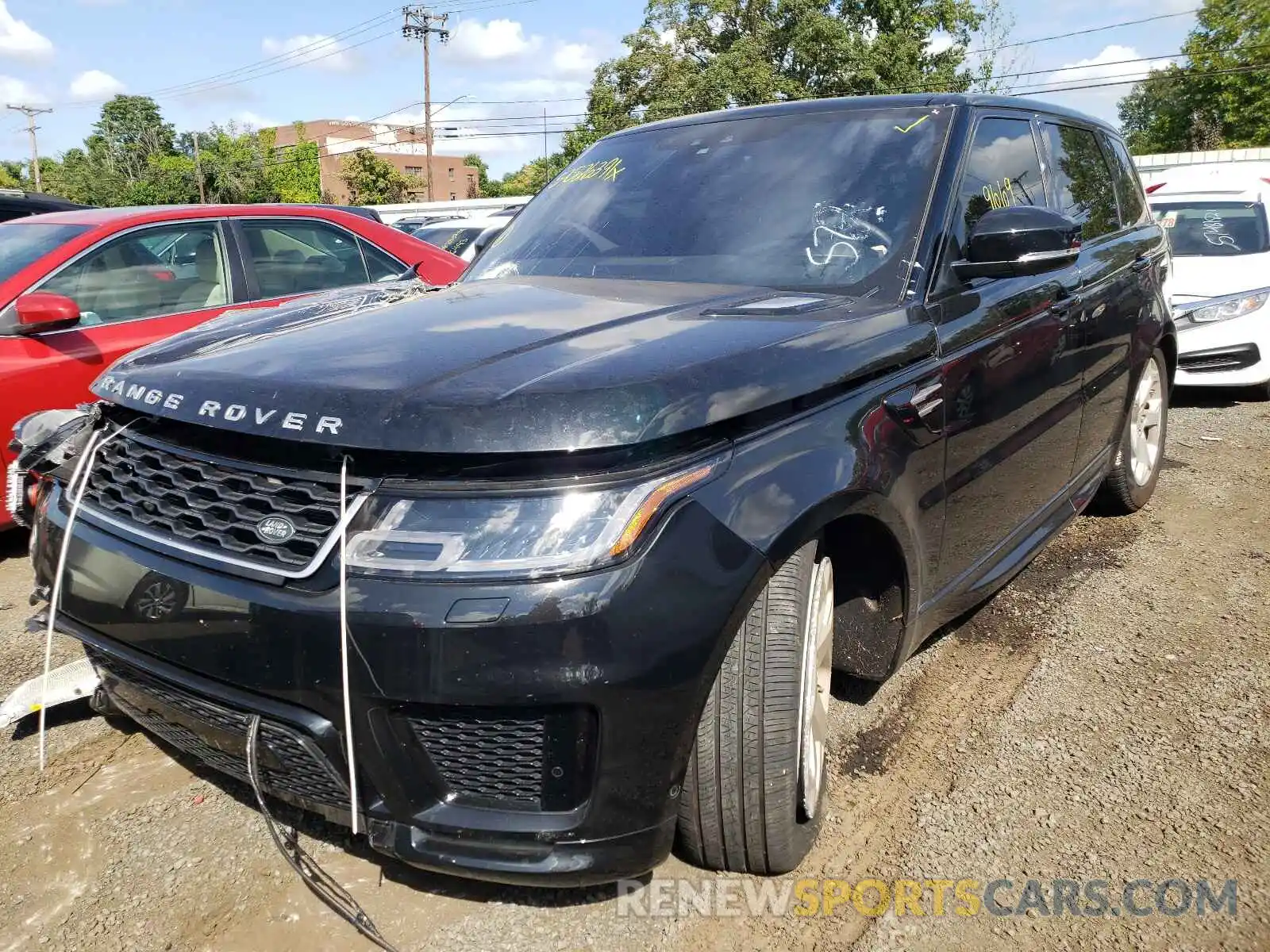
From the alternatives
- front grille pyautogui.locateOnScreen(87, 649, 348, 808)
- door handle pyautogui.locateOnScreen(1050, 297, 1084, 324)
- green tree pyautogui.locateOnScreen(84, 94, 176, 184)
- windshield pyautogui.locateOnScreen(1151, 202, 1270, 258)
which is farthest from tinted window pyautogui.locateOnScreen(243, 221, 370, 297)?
green tree pyautogui.locateOnScreen(84, 94, 176, 184)

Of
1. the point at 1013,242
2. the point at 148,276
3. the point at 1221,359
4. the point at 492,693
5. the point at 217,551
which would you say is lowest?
the point at 1221,359

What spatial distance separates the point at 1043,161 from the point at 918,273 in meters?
1.38

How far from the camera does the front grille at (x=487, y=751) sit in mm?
1711

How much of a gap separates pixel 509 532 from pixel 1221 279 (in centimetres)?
796

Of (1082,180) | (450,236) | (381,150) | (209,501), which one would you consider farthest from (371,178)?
(209,501)

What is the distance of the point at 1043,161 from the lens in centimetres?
357

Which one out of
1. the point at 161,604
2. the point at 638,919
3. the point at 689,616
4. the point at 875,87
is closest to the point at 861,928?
the point at 638,919

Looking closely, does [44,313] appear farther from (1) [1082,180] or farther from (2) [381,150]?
(2) [381,150]

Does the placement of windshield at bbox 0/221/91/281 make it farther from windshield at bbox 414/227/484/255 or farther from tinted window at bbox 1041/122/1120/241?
windshield at bbox 414/227/484/255

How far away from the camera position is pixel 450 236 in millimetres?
15750

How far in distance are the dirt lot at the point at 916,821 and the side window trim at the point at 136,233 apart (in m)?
1.69

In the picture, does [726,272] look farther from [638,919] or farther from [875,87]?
[875,87]

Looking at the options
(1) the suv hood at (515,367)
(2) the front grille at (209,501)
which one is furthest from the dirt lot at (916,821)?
(1) the suv hood at (515,367)

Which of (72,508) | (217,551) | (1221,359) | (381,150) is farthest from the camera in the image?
(381,150)
